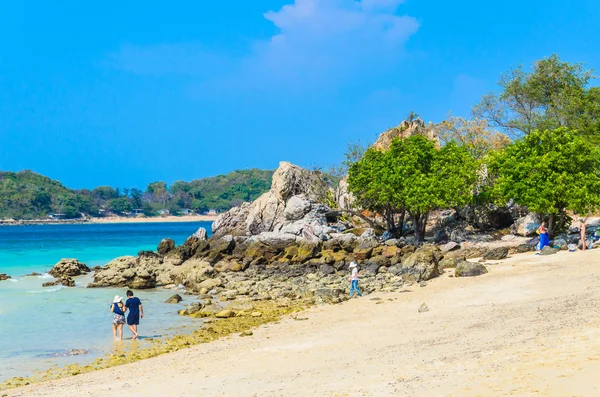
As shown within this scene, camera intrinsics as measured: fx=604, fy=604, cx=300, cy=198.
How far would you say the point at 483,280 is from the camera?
2506 centimetres

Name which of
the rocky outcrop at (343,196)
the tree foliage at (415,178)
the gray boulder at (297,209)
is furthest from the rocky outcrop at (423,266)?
the rocky outcrop at (343,196)

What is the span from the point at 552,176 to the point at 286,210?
20633mm

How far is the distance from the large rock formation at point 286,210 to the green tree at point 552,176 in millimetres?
14061

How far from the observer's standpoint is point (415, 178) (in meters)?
41.4

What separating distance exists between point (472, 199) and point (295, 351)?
1128 inches

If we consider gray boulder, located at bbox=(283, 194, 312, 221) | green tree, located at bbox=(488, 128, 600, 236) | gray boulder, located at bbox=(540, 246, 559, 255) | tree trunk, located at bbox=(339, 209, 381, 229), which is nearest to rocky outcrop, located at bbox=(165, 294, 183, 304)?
gray boulder, located at bbox=(540, 246, 559, 255)

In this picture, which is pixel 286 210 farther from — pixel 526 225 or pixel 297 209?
pixel 526 225

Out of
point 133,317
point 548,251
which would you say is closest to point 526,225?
point 548,251

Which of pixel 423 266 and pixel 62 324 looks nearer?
pixel 62 324

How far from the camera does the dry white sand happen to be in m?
10.7

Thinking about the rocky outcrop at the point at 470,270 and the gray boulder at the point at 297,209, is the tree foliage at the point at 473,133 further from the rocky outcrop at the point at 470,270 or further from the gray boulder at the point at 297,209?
the rocky outcrop at the point at 470,270

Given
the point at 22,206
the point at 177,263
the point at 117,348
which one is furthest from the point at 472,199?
the point at 22,206

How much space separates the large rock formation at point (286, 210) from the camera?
47156mm

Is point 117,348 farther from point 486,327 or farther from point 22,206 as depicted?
point 22,206
